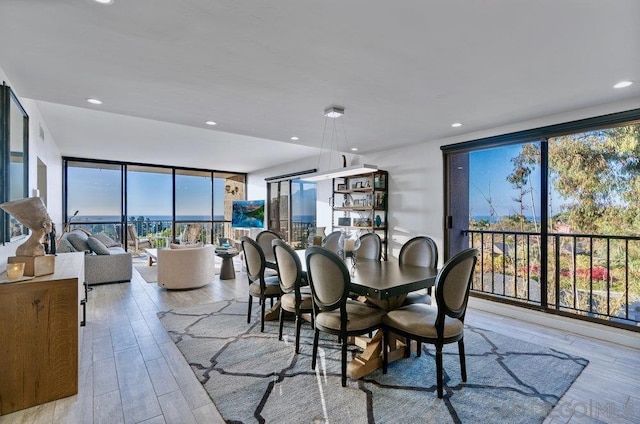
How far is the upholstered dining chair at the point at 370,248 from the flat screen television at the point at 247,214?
592 centimetres

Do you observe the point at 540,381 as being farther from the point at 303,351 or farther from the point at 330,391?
the point at 303,351

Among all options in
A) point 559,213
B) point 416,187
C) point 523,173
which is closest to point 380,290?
point 416,187

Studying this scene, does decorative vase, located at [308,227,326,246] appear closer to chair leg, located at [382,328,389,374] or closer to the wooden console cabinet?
chair leg, located at [382,328,389,374]

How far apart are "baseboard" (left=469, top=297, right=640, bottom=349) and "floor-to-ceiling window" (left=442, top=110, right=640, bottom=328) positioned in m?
0.08

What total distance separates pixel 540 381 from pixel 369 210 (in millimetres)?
3647

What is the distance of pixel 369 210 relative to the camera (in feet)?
18.7

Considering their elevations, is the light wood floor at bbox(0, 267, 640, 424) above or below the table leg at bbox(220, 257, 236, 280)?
below

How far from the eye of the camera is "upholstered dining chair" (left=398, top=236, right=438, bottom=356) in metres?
3.06

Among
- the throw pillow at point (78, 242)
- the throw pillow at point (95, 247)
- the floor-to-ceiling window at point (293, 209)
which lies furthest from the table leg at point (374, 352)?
the throw pillow at point (78, 242)

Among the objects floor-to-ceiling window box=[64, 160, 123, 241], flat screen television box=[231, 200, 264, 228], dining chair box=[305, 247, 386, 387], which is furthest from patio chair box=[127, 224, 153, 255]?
dining chair box=[305, 247, 386, 387]

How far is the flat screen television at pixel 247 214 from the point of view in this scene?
31.1 ft

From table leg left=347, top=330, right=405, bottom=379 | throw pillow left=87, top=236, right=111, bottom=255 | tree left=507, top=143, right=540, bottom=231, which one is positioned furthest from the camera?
throw pillow left=87, top=236, right=111, bottom=255

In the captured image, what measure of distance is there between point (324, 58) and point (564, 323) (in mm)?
3791

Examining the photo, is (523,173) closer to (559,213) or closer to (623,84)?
(559,213)
